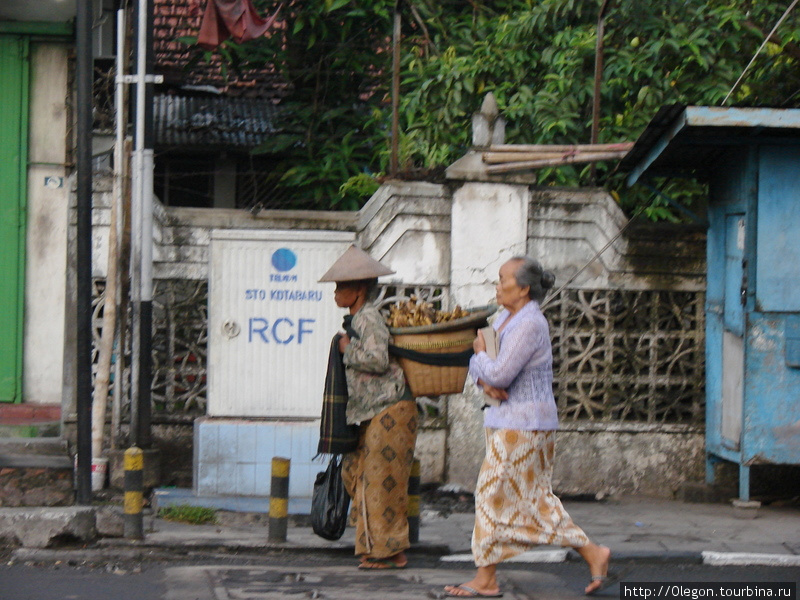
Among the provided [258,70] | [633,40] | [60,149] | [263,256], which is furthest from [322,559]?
[258,70]

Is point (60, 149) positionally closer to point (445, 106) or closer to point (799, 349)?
point (445, 106)

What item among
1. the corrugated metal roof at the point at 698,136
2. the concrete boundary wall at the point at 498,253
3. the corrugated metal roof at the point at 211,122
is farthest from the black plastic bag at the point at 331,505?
the corrugated metal roof at the point at 211,122

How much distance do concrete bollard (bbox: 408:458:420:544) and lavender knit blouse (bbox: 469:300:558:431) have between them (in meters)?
1.11

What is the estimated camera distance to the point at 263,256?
291 inches

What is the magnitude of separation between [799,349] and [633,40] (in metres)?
3.32

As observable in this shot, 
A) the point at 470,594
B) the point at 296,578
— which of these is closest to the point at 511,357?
the point at 470,594

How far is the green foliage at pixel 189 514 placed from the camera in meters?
6.88

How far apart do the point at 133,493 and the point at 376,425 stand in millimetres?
1543

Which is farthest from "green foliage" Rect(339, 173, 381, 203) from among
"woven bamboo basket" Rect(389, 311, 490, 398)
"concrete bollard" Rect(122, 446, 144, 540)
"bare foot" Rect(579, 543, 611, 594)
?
"bare foot" Rect(579, 543, 611, 594)

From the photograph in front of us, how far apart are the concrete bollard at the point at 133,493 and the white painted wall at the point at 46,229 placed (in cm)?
302

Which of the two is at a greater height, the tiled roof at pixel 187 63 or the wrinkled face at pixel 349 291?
the tiled roof at pixel 187 63

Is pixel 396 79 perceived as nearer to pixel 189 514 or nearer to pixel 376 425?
pixel 376 425

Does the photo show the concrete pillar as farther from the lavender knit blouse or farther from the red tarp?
the red tarp

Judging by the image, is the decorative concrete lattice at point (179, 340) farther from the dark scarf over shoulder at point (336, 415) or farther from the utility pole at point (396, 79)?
the dark scarf over shoulder at point (336, 415)
